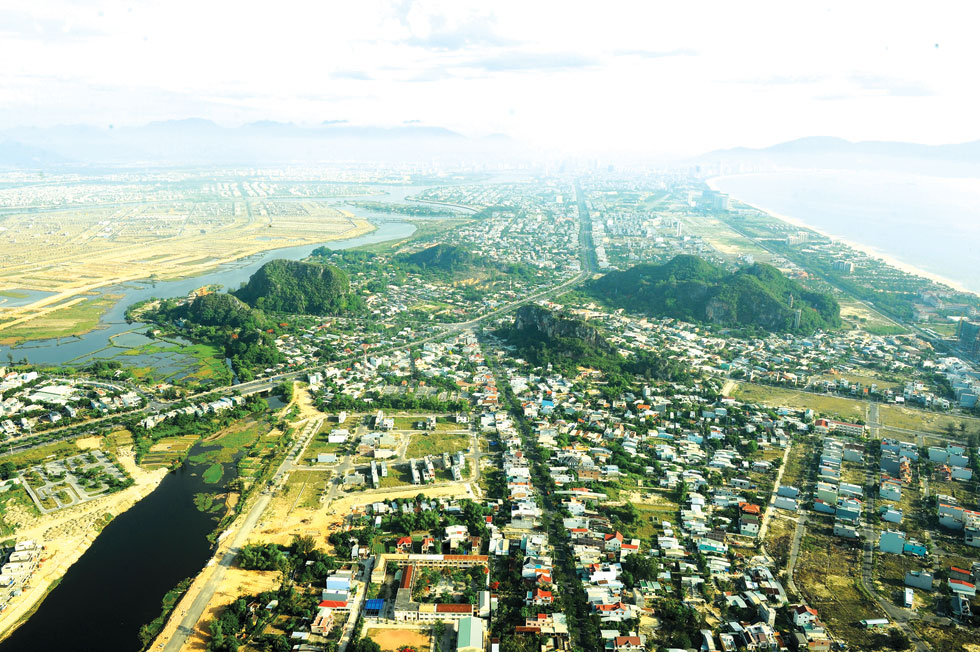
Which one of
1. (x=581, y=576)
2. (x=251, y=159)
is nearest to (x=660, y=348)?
(x=581, y=576)

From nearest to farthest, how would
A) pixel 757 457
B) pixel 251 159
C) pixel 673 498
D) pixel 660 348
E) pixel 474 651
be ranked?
pixel 474 651, pixel 673 498, pixel 757 457, pixel 660 348, pixel 251 159

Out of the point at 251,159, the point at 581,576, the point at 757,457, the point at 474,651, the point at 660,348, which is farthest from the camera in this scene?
the point at 251,159

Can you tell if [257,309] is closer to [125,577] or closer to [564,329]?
[564,329]

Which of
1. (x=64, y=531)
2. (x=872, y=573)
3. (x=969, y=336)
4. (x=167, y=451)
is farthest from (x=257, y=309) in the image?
(x=969, y=336)

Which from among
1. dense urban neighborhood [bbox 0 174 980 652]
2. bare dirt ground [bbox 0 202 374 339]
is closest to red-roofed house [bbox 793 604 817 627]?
dense urban neighborhood [bbox 0 174 980 652]

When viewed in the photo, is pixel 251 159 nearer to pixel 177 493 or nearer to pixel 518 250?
pixel 518 250

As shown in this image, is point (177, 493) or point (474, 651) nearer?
point (474, 651)
